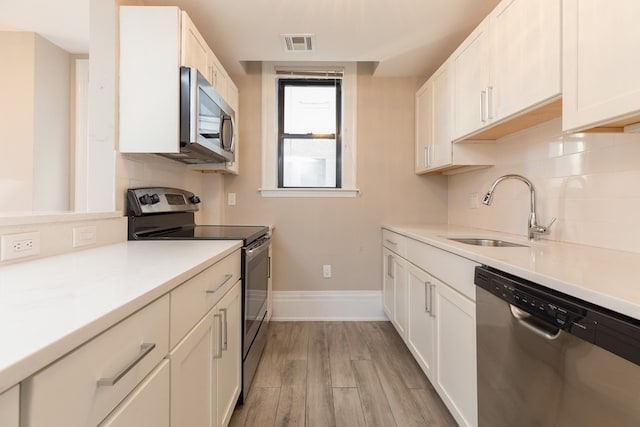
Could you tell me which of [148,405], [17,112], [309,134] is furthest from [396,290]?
[17,112]

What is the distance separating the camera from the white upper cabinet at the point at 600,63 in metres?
0.95

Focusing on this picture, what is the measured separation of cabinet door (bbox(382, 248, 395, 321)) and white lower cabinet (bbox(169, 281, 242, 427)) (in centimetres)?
145

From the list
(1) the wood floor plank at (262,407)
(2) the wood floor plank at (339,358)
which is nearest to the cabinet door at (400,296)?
(2) the wood floor plank at (339,358)

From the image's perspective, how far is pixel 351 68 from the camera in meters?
3.01

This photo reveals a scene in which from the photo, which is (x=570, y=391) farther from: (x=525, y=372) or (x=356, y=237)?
(x=356, y=237)

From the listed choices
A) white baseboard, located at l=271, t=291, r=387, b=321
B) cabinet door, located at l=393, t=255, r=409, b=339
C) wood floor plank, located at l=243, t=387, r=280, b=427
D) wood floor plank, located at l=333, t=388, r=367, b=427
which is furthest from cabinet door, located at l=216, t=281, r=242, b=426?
white baseboard, located at l=271, t=291, r=387, b=321

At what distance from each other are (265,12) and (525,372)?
7.63 ft

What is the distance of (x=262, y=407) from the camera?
5.49 ft

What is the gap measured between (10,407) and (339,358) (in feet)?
6.67

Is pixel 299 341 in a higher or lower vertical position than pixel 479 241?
lower

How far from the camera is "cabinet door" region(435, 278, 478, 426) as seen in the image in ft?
4.20

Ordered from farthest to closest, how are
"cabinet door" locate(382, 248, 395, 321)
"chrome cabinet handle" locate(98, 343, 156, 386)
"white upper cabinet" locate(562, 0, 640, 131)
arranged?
"cabinet door" locate(382, 248, 395, 321)
"white upper cabinet" locate(562, 0, 640, 131)
"chrome cabinet handle" locate(98, 343, 156, 386)

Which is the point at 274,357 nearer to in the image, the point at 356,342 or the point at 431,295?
the point at 356,342

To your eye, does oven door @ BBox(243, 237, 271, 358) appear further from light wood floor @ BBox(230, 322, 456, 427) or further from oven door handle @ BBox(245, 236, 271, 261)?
light wood floor @ BBox(230, 322, 456, 427)
